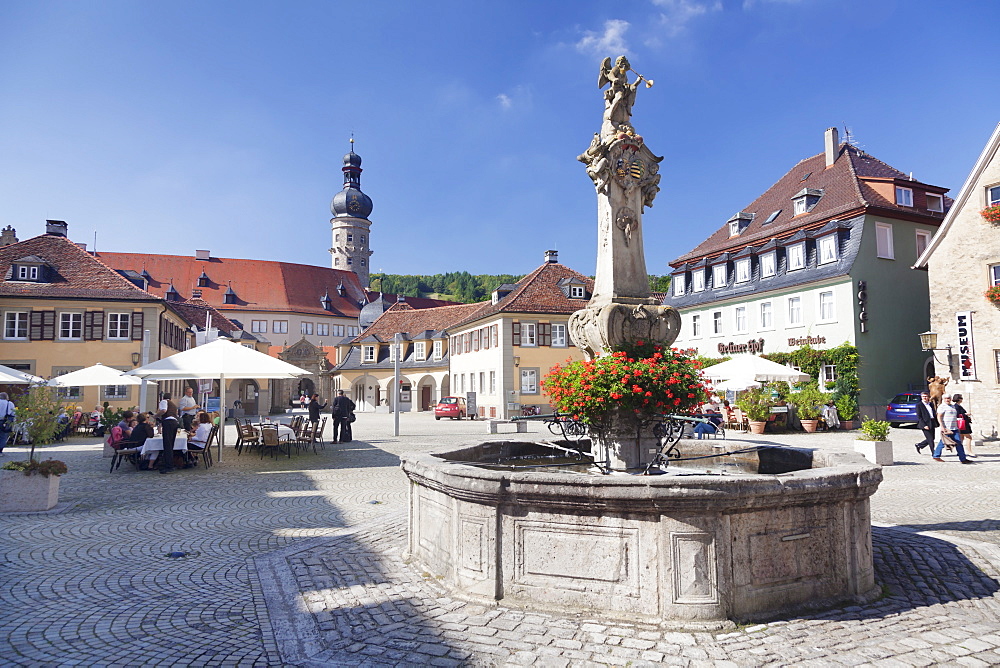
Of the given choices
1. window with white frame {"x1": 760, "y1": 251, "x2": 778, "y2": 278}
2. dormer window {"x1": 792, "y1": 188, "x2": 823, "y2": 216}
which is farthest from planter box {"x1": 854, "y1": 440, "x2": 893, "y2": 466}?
dormer window {"x1": 792, "y1": 188, "x2": 823, "y2": 216}

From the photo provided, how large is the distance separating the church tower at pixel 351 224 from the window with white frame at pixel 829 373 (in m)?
73.1

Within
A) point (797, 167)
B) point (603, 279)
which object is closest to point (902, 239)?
point (797, 167)

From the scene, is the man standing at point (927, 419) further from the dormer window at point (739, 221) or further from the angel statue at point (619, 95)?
the dormer window at point (739, 221)

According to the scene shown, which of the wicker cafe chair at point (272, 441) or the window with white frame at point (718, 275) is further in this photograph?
the window with white frame at point (718, 275)

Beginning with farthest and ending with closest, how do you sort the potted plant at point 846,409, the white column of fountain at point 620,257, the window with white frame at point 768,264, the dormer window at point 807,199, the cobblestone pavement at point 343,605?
the dormer window at point 807,199, the window with white frame at point 768,264, the potted plant at point 846,409, the white column of fountain at point 620,257, the cobblestone pavement at point 343,605

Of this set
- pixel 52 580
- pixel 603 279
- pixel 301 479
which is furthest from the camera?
pixel 301 479

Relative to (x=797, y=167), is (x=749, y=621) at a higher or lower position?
lower

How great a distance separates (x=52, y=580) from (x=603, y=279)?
624 centimetres

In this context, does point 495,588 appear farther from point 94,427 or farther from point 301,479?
point 94,427

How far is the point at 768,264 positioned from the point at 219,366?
2542 centimetres

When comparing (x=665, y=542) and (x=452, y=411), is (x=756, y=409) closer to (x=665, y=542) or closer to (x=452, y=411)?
(x=665, y=542)

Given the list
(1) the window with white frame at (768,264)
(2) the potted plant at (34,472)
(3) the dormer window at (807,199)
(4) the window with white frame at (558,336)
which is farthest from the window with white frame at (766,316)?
(2) the potted plant at (34,472)

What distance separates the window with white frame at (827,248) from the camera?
2852cm

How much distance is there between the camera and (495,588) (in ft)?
16.4
